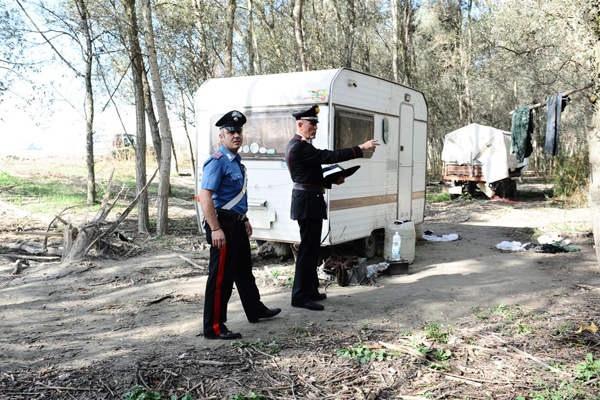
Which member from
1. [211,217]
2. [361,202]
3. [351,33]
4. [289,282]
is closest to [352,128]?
[361,202]

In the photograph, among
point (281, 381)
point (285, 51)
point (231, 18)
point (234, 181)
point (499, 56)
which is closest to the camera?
point (281, 381)

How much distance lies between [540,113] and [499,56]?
1048cm

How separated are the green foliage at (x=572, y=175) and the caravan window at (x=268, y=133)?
11669mm

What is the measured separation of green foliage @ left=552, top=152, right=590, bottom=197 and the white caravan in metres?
9.93

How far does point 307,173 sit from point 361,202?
2310 mm

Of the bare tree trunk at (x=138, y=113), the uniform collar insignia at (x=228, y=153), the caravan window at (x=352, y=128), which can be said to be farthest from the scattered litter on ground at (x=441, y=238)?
the uniform collar insignia at (x=228, y=153)

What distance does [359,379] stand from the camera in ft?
12.1

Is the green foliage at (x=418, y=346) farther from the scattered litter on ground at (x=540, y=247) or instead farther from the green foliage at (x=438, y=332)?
the scattered litter on ground at (x=540, y=247)

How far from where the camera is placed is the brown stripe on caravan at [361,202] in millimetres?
6957

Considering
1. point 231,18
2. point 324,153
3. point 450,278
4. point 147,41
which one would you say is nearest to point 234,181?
point 324,153

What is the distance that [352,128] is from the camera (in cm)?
718

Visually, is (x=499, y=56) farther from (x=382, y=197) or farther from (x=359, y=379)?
(x=359, y=379)

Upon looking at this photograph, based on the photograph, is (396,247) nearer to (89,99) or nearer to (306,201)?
(306,201)

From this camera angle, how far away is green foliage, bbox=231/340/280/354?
165 inches
